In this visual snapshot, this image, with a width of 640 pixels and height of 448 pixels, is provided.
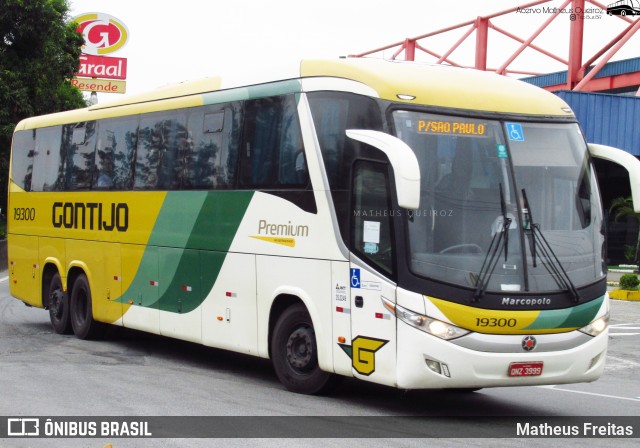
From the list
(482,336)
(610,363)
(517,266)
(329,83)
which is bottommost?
(610,363)

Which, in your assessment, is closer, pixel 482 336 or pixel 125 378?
pixel 482 336

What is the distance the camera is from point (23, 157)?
765 inches

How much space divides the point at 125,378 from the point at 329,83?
4.10 meters

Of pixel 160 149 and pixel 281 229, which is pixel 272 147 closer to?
pixel 281 229

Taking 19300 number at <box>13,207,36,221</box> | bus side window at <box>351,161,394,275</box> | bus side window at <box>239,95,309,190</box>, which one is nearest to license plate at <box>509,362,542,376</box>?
bus side window at <box>351,161,394,275</box>

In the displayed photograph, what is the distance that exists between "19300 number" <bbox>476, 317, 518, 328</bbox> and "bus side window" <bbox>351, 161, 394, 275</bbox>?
937 millimetres

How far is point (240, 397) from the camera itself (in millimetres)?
11148

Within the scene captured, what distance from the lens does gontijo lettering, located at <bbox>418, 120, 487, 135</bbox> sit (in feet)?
34.0

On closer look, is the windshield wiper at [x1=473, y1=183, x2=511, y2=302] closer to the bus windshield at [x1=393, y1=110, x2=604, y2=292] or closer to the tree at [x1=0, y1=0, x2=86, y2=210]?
the bus windshield at [x1=393, y1=110, x2=604, y2=292]

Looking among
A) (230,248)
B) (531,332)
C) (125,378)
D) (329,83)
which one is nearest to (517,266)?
(531,332)

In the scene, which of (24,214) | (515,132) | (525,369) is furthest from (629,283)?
(525,369)

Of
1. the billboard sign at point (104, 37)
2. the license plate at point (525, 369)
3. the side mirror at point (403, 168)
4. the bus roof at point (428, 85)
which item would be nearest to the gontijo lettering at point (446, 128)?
the bus roof at point (428, 85)

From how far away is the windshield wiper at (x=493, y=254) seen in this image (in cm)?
988

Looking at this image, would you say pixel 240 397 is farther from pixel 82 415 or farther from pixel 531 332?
pixel 531 332
